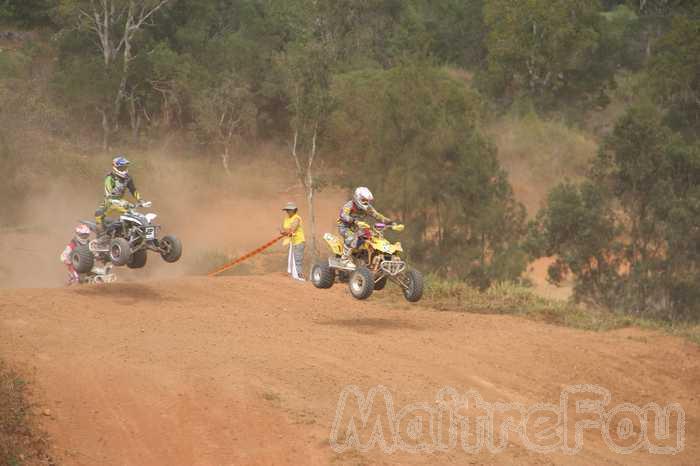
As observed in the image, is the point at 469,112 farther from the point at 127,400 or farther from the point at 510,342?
the point at 127,400

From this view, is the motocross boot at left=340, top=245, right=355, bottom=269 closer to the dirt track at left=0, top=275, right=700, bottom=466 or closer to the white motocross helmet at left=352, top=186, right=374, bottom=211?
the white motocross helmet at left=352, top=186, right=374, bottom=211

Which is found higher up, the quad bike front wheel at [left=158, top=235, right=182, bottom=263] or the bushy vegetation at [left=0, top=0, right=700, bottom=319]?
the bushy vegetation at [left=0, top=0, right=700, bottom=319]

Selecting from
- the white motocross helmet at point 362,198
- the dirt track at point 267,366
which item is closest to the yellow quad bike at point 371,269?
the white motocross helmet at point 362,198

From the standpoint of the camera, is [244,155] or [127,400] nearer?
[127,400]

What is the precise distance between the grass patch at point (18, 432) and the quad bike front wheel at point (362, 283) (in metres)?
6.01

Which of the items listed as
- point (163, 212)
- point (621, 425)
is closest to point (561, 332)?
point (621, 425)

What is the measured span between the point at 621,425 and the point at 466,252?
15915 mm

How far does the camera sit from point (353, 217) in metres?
16.4

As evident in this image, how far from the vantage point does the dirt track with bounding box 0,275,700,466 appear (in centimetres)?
1091

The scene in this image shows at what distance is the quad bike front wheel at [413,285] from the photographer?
15.7 metres

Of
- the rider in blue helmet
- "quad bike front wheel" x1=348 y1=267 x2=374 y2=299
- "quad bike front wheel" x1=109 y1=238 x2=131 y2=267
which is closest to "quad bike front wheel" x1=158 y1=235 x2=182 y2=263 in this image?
"quad bike front wheel" x1=109 y1=238 x2=131 y2=267

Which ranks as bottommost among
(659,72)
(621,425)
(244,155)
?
(621,425)

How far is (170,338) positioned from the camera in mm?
14289

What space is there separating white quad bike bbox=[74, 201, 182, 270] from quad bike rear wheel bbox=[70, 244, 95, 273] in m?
0.11
